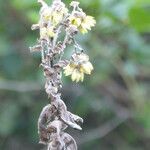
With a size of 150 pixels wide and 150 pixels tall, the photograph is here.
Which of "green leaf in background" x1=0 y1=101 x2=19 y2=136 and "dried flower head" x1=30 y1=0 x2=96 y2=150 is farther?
"green leaf in background" x1=0 y1=101 x2=19 y2=136

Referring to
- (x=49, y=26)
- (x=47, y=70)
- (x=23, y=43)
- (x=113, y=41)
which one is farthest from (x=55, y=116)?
(x=23, y=43)

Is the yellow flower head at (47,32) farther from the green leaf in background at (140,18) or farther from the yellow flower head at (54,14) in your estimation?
the green leaf in background at (140,18)

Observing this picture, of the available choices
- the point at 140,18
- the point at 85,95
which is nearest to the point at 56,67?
the point at 140,18

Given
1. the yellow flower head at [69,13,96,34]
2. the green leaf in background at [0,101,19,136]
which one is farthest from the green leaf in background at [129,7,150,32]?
the green leaf in background at [0,101,19,136]

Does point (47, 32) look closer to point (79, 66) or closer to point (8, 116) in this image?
point (79, 66)

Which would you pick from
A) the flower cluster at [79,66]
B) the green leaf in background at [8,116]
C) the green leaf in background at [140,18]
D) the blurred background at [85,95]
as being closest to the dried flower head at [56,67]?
the flower cluster at [79,66]

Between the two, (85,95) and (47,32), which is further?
(85,95)

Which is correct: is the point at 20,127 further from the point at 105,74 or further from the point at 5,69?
the point at 105,74

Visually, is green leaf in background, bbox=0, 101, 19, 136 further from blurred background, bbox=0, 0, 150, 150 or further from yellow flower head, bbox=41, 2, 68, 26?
yellow flower head, bbox=41, 2, 68, 26
